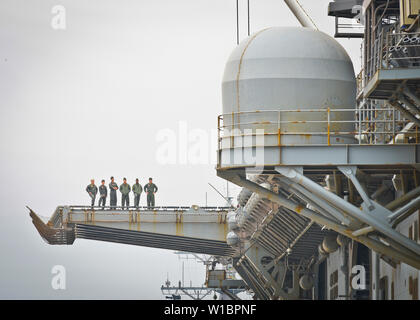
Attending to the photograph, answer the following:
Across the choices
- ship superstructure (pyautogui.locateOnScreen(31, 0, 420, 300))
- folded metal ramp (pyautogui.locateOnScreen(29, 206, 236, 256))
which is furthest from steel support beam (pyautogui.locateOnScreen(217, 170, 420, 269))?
folded metal ramp (pyautogui.locateOnScreen(29, 206, 236, 256))

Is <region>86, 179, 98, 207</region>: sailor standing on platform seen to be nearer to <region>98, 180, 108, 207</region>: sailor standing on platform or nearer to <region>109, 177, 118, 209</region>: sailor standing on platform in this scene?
<region>98, 180, 108, 207</region>: sailor standing on platform

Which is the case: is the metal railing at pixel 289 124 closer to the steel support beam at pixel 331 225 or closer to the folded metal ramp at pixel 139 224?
the steel support beam at pixel 331 225

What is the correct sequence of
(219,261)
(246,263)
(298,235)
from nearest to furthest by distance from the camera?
(298,235)
(246,263)
(219,261)

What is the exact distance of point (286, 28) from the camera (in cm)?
3712

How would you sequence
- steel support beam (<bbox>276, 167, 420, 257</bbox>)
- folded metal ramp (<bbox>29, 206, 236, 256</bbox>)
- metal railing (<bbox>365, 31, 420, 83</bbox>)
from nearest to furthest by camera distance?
metal railing (<bbox>365, 31, 420, 83</bbox>)
steel support beam (<bbox>276, 167, 420, 257</bbox>)
folded metal ramp (<bbox>29, 206, 236, 256</bbox>)

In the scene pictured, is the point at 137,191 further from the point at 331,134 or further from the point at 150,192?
the point at 331,134

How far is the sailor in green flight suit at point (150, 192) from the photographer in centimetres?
6044

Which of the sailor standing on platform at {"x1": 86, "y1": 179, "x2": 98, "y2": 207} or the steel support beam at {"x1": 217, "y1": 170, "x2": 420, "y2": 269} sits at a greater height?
the sailor standing on platform at {"x1": 86, "y1": 179, "x2": 98, "y2": 207}

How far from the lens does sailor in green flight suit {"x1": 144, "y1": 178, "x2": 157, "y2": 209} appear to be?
60.4m

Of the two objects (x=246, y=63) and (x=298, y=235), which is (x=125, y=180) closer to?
(x=298, y=235)

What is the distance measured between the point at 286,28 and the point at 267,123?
3281mm

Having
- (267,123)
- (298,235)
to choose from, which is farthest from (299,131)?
(298,235)

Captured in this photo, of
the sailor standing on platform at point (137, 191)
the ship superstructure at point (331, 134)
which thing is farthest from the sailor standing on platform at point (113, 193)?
the ship superstructure at point (331, 134)

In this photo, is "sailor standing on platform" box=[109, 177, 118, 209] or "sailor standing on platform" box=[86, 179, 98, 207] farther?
"sailor standing on platform" box=[109, 177, 118, 209]
